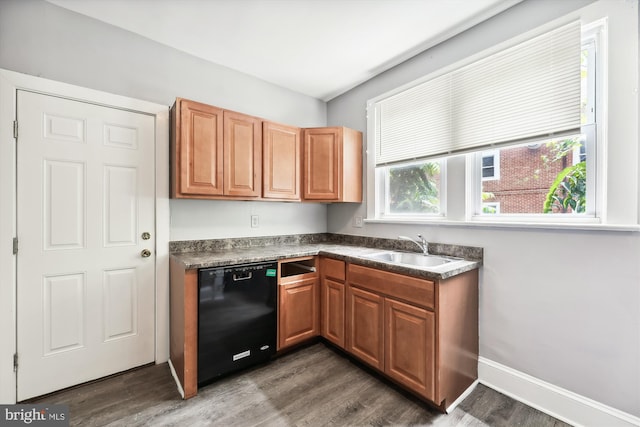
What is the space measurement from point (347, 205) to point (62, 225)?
250 centimetres

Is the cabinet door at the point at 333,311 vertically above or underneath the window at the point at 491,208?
underneath

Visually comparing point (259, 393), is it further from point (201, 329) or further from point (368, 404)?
point (368, 404)

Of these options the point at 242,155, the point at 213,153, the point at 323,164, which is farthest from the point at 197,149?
the point at 323,164

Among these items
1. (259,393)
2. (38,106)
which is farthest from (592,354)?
(38,106)

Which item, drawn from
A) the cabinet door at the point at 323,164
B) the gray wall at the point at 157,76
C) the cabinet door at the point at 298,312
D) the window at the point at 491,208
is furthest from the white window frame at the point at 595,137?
the gray wall at the point at 157,76

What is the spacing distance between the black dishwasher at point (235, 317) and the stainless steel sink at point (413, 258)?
35.6 inches

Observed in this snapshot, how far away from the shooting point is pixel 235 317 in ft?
6.59

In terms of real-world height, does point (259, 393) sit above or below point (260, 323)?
below

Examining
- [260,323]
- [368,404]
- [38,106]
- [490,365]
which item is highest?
[38,106]

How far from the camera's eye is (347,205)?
316 cm

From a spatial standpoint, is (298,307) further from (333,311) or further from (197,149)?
(197,149)

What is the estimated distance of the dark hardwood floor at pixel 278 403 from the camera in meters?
1.61

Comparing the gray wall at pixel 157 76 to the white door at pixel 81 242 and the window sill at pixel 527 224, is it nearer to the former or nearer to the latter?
the white door at pixel 81 242

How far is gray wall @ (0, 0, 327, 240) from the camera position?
1806 millimetres
